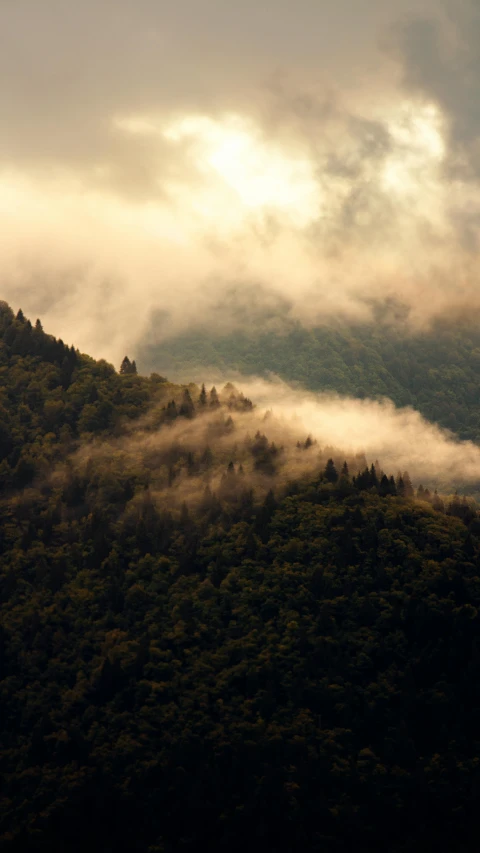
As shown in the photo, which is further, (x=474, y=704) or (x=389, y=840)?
(x=474, y=704)

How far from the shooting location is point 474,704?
189375mm

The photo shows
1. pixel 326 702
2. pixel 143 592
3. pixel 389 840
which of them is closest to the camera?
pixel 389 840

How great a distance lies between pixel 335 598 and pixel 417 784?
31634 millimetres

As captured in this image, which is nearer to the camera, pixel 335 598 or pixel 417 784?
pixel 417 784

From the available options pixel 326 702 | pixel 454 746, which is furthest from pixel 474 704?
pixel 326 702

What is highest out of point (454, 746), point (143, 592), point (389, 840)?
point (143, 592)

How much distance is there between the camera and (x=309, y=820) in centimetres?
17462

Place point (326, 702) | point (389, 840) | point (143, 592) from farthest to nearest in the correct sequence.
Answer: point (143, 592) < point (326, 702) < point (389, 840)

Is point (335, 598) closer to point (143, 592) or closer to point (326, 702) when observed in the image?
Result: point (326, 702)

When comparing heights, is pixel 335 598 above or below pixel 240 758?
above

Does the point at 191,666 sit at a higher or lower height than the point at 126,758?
higher

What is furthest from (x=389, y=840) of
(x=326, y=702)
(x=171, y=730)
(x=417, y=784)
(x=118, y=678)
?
(x=118, y=678)

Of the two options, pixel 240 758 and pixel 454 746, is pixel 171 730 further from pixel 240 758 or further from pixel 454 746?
pixel 454 746

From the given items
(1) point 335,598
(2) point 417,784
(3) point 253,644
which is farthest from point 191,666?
(2) point 417,784
